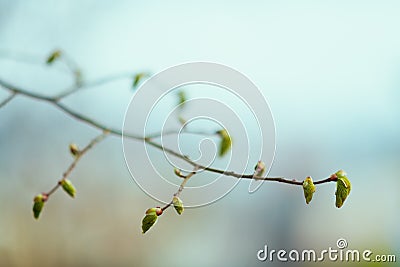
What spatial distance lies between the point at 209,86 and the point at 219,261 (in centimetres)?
147

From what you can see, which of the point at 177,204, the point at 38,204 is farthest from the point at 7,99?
the point at 177,204

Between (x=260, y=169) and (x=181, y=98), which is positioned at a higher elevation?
(x=181, y=98)

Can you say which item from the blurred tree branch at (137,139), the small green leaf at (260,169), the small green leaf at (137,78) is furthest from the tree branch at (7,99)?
the small green leaf at (260,169)

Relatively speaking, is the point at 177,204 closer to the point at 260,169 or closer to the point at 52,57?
the point at 260,169

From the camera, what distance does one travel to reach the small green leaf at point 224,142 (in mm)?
595

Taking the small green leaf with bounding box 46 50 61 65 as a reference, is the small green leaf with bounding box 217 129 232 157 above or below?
below

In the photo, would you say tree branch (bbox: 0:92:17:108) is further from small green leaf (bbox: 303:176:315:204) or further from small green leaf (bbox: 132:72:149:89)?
small green leaf (bbox: 303:176:315:204)

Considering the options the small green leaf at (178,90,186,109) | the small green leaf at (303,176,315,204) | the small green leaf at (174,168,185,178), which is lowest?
the small green leaf at (303,176,315,204)

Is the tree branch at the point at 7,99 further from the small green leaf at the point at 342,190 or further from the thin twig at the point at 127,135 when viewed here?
the small green leaf at the point at 342,190

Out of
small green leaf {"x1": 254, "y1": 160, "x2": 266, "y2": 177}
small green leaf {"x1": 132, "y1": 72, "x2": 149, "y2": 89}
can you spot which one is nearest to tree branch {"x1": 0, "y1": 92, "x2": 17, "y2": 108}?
small green leaf {"x1": 132, "y1": 72, "x2": 149, "y2": 89}

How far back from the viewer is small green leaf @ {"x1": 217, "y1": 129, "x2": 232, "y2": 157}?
1.95ft

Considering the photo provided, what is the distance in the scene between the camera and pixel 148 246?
238 cm

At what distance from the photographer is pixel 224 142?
0.60 metres

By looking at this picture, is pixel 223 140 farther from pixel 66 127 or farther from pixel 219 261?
pixel 219 261
